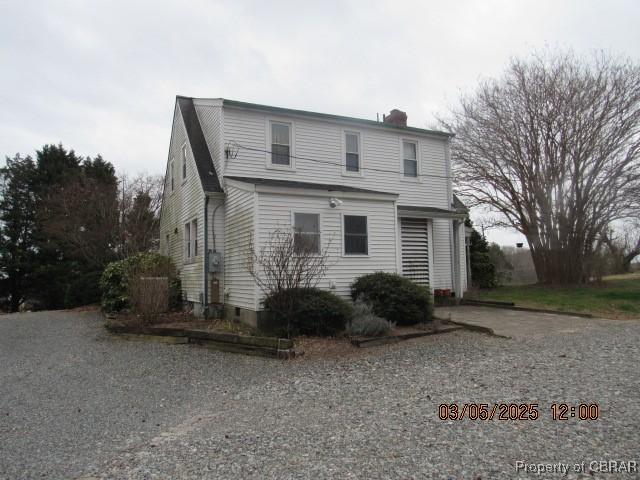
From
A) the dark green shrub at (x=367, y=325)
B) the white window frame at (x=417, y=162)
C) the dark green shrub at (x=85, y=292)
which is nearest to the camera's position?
the dark green shrub at (x=367, y=325)

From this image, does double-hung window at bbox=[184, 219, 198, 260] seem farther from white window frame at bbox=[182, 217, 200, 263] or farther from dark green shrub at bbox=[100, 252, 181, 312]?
dark green shrub at bbox=[100, 252, 181, 312]

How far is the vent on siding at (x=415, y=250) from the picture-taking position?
1418 centimetres

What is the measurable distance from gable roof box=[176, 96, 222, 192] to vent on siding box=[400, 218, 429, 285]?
6027 mm

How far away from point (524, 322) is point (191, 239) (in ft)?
32.9

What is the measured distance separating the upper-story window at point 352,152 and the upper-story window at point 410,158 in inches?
71.2

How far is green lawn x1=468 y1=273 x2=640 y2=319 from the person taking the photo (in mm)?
12617

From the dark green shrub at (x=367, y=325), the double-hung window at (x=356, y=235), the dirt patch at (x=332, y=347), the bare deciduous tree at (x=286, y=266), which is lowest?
the dirt patch at (x=332, y=347)

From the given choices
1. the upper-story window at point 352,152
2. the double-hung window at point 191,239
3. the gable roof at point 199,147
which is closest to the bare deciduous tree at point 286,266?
the gable roof at point 199,147

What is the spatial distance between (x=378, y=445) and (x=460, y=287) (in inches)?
465

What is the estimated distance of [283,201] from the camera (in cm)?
1065

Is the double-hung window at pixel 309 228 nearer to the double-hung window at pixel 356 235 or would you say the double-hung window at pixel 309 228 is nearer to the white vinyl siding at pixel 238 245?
the white vinyl siding at pixel 238 245

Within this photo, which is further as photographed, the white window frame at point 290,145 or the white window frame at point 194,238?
the white window frame at point 194,238

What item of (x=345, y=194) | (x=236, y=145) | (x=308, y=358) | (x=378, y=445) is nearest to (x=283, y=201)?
(x=345, y=194)

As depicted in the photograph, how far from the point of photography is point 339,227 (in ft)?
36.9
